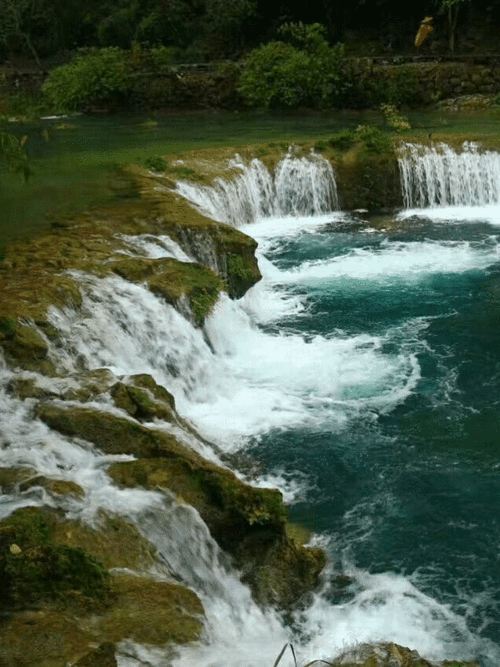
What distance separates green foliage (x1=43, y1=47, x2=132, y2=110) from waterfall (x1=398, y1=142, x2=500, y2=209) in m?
13.8

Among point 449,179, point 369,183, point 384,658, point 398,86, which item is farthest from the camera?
point 398,86

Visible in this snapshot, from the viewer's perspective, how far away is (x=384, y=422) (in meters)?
9.27

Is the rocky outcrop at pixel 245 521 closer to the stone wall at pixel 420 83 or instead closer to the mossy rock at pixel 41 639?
the mossy rock at pixel 41 639

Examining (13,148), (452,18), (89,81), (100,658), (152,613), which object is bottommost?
(152,613)

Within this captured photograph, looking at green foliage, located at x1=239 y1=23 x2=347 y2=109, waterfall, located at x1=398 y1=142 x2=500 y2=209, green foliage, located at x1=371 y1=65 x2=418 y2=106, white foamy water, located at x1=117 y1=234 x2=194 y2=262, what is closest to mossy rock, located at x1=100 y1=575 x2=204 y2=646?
white foamy water, located at x1=117 y1=234 x2=194 y2=262

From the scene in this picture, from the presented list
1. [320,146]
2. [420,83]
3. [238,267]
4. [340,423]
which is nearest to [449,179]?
[320,146]

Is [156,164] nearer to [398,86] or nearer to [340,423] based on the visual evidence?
[340,423]

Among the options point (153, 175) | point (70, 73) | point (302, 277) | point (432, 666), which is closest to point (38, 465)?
point (432, 666)

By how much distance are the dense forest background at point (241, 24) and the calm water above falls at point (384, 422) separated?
18949 mm

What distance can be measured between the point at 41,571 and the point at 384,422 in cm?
480

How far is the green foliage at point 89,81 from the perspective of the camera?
93.8 ft

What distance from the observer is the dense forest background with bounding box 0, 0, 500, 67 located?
104 feet

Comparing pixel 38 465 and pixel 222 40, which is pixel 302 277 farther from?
pixel 222 40

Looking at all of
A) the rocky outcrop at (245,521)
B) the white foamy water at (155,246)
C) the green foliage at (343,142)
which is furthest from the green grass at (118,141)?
the rocky outcrop at (245,521)
